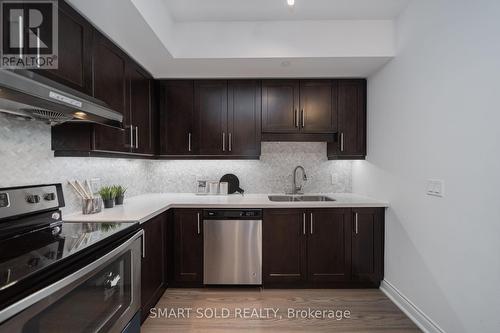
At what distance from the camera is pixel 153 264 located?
2.17 m

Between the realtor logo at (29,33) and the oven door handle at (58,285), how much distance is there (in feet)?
3.26

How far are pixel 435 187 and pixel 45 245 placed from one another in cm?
244

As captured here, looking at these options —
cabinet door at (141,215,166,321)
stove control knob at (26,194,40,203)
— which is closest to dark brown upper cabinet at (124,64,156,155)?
cabinet door at (141,215,166,321)

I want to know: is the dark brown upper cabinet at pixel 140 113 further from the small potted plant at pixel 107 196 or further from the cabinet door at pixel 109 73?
the small potted plant at pixel 107 196

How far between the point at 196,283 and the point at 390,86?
279 cm

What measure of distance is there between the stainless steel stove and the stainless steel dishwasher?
3.02ft

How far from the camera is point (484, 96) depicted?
1.43 meters

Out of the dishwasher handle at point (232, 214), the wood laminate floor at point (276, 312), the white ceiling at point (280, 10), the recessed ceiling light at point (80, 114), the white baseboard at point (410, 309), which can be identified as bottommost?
the wood laminate floor at point (276, 312)

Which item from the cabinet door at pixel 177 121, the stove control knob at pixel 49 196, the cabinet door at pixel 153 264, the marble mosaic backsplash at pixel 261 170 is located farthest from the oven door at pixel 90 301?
the marble mosaic backsplash at pixel 261 170

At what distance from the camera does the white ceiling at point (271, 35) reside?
Answer: 85.6 inches

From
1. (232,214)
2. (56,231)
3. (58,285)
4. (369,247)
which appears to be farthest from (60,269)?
(369,247)

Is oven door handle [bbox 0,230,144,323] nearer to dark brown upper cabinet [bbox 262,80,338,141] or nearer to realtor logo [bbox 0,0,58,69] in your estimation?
realtor logo [bbox 0,0,58,69]

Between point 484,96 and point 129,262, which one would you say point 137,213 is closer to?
point 129,262

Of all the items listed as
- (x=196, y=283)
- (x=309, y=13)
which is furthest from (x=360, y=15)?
(x=196, y=283)
